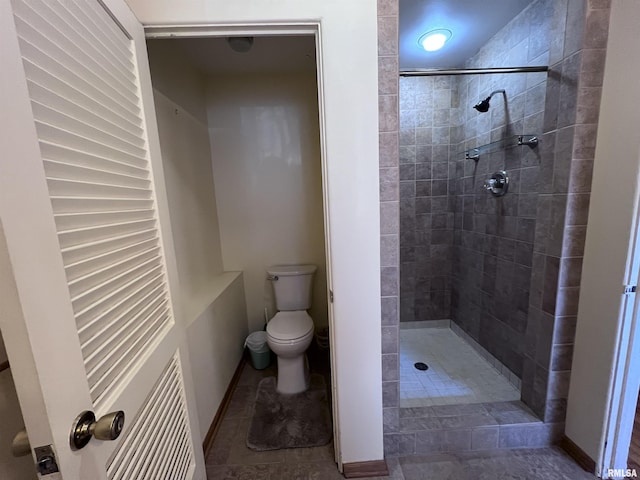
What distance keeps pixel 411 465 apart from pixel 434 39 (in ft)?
8.28

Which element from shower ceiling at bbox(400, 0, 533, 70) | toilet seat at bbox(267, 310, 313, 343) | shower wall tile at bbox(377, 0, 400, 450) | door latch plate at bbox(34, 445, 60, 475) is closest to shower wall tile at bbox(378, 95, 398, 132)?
shower wall tile at bbox(377, 0, 400, 450)

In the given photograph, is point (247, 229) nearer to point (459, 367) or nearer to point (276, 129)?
point (276, 129)

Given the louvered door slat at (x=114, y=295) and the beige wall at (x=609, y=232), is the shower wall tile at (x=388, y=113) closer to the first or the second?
the beige wall at (x=609, y=232)

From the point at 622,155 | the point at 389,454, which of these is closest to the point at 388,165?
the point at 622,155

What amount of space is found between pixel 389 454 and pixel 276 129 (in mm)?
2337

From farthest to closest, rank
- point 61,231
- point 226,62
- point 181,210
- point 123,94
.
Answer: point 226,62 < point 181,210 < point 123,94 < point 61,231

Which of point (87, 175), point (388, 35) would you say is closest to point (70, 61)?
point (87, 175)

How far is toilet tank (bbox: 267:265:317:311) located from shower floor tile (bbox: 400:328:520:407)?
94 centimetres

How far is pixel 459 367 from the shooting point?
1932 mm

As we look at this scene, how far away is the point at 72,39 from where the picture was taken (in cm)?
59

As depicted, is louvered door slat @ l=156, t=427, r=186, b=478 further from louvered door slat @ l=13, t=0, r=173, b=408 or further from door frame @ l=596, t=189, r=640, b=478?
door frame @ l=596, t=189, r=640, b=478

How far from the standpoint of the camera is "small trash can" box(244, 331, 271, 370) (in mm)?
2090

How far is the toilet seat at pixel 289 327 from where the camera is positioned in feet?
5.68

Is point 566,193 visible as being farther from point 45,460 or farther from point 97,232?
point 45,460
